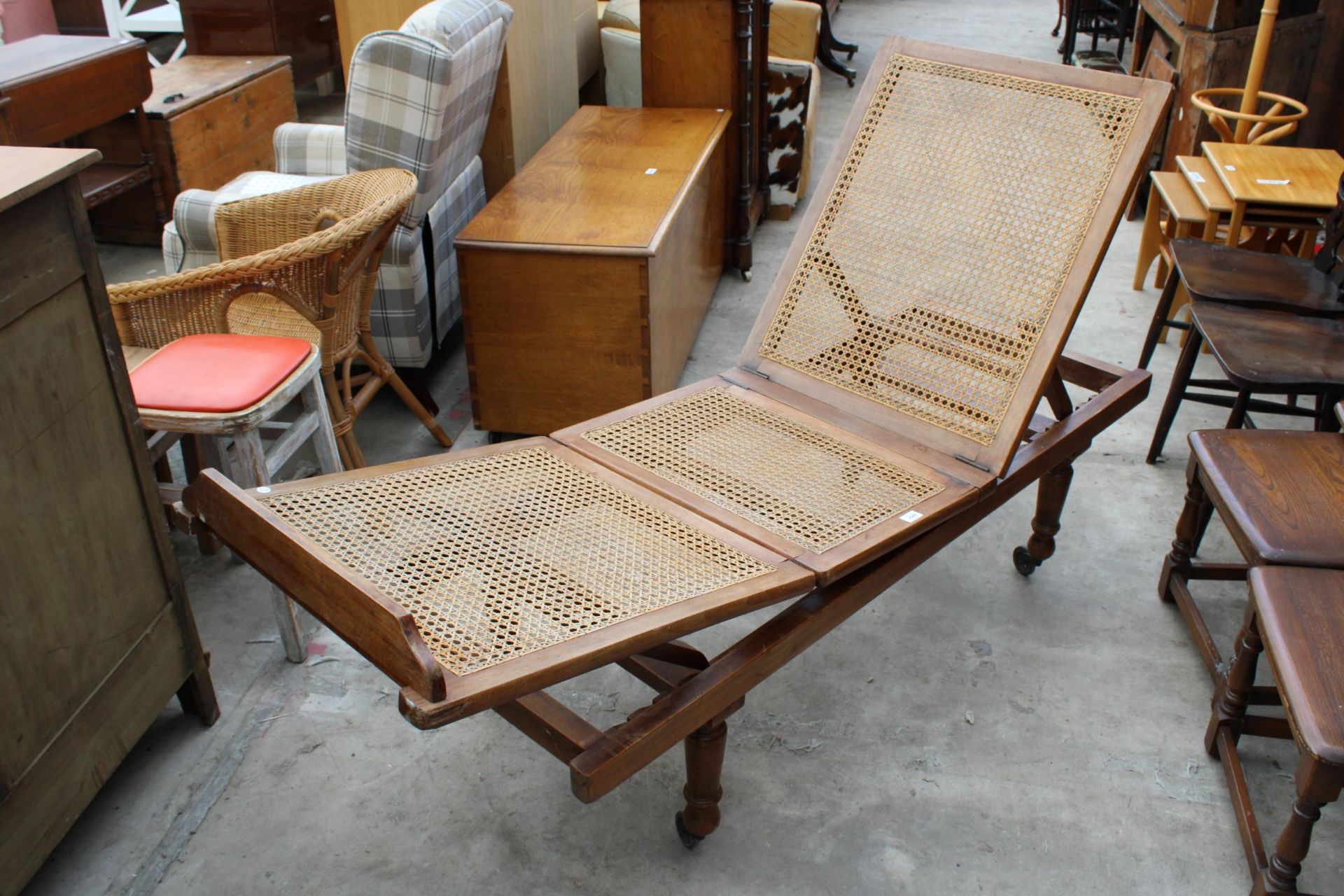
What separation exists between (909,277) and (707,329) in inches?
62.5

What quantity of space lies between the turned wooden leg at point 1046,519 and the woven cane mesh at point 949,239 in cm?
41

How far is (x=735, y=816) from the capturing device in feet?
6.73

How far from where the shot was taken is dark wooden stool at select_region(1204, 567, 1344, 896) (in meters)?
1.54

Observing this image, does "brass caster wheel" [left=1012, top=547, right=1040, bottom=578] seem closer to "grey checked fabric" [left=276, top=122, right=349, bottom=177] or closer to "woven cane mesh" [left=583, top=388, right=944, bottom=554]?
"woven cane mesh" [left=583, top=388, right=944, bottom=554]

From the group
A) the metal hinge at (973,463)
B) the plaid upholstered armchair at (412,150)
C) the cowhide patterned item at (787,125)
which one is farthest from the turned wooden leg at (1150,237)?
the plaid upholstered armchair at (412,150)

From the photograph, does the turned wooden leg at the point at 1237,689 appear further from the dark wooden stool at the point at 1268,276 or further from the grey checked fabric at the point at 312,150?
the grey checked fabric at the point at 312,150

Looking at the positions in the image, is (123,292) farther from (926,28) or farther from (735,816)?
(926,28)

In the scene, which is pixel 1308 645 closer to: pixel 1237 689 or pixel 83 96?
pixel 1237 689

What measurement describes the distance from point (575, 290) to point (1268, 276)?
1861 mm

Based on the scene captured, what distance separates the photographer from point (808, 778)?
2.13 meters

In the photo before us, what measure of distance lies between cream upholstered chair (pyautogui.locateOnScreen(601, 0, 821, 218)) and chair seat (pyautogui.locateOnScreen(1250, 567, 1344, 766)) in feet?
10.8

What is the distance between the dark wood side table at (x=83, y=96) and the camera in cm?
414

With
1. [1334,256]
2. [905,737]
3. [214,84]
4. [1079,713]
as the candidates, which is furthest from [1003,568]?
[214,84]

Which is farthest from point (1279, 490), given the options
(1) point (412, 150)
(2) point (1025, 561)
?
(1) point (412, 150)
